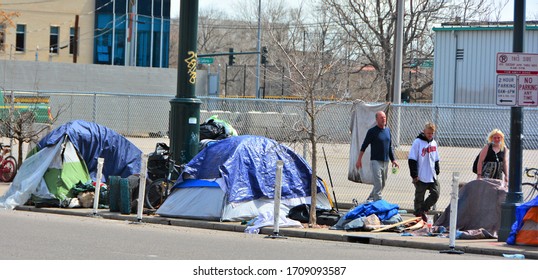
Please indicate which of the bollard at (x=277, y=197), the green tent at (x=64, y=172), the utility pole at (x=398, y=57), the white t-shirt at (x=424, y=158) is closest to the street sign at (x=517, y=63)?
the white t-shirt at (x=424, y=158)

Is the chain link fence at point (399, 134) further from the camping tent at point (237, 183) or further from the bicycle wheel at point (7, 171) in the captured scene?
the bicycle wheel at point (7, 171)

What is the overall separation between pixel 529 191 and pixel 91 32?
153 ft

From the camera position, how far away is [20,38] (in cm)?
5788

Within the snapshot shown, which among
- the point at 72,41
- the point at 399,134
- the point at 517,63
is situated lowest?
the point at 399,134

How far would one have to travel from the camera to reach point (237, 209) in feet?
49.8

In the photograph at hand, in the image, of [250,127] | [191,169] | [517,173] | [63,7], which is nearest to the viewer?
[517,173]

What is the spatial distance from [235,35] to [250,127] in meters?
75.6

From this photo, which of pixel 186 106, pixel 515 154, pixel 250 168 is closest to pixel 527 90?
pixel 515 154

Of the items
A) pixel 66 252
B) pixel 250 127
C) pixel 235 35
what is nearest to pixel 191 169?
pixel 66 252

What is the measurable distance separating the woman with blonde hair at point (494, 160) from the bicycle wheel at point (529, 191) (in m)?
1.53

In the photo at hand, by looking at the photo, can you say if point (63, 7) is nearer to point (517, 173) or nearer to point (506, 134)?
point (506, 134)

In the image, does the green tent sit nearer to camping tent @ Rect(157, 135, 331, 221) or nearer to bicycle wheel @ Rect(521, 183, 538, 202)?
camping tent @ Rect(157, 135, 331, 221)

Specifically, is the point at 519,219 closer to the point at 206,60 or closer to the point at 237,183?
the point at 237,183

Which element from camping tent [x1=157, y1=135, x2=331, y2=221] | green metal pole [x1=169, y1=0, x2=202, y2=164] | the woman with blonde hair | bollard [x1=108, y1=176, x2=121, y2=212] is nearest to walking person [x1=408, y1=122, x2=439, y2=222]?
the woman with blonde hair
